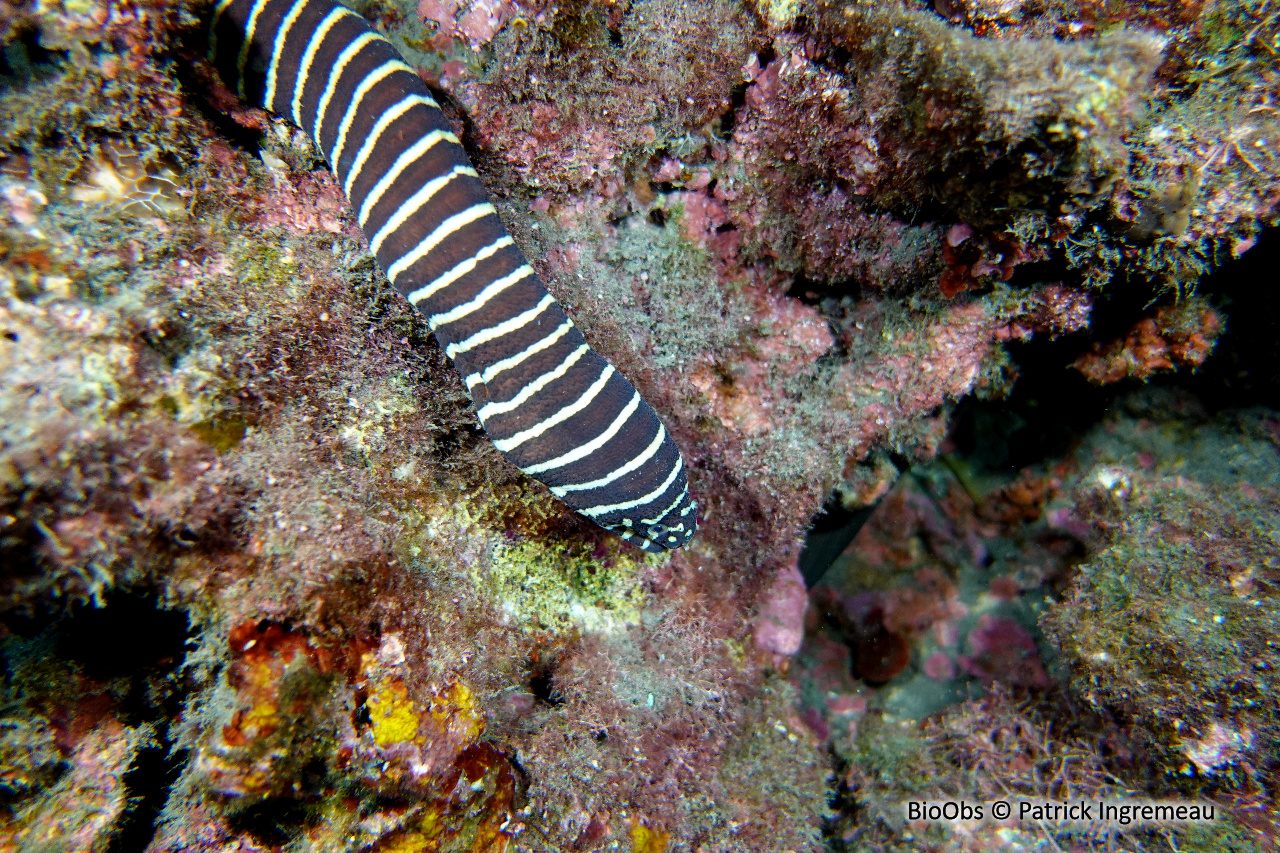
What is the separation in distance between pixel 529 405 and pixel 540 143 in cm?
188

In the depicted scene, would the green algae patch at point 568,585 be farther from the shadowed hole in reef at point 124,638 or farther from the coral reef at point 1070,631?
the coral reef at point 1070,631

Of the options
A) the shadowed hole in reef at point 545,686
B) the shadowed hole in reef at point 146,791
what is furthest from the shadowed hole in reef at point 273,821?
the shadowed hole in reef at point 545,686

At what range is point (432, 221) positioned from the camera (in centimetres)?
273

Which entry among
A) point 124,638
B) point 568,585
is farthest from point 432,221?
point 124,638

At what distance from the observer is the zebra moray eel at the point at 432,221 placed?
275 centimetres

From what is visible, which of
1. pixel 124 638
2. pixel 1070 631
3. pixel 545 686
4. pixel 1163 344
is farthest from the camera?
pixel 1070 631

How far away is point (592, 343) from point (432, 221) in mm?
1332

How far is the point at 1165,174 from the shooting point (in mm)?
2883

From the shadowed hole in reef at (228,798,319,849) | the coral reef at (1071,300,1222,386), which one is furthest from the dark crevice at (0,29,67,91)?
the coral reef at (1071,300,1222,386)

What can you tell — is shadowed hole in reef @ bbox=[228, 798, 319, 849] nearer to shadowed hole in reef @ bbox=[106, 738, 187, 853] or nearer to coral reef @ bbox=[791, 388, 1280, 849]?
shadowed hole in reef @ bbox=[106, 738, 187, 853]

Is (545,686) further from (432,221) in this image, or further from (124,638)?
(432,221)

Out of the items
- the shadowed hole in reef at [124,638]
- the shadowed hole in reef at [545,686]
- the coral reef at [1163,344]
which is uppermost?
the coral reef at [1163,344]

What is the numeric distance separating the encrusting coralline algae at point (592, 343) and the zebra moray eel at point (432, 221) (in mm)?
300

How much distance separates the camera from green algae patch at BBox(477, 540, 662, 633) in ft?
11.3
